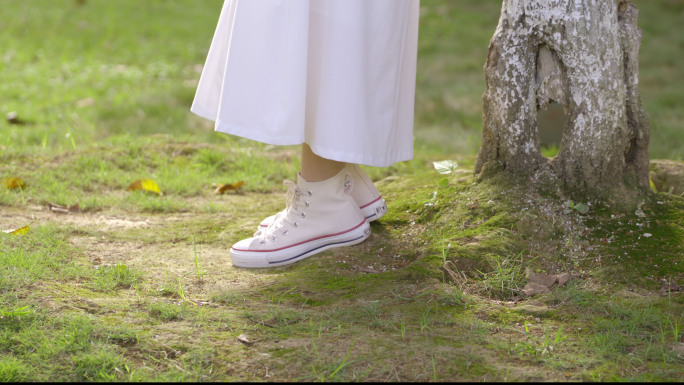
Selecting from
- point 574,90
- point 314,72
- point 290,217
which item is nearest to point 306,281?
point 290,217

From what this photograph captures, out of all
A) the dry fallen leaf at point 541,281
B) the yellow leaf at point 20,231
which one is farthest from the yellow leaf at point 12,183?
the dry fallen leaf at point 541,281

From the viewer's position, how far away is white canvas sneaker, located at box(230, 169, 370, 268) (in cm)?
221

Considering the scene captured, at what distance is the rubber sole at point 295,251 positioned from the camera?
220cm

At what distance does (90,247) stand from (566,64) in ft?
5.45

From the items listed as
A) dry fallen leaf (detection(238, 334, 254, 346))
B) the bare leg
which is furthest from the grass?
the bare leg

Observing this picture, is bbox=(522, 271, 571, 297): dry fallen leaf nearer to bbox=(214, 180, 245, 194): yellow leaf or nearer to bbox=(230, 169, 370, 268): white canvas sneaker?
bbox=(230, 169, 370, 268): white canvas sneaker

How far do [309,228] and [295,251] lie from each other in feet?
0.29

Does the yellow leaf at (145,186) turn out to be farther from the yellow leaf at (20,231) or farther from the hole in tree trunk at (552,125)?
the hole in tree trunk at (552,125)

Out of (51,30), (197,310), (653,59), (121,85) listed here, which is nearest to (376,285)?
(197,310)

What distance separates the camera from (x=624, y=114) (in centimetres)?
216

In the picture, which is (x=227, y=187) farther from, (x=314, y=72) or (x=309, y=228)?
(x=314, y=72)

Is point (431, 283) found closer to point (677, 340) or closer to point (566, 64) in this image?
point (677, 340)

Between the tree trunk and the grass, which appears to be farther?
the tree trunk

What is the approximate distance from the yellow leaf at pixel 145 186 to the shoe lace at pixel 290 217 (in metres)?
0.92
